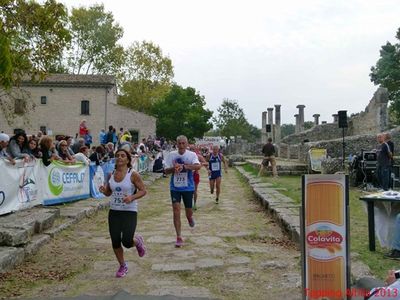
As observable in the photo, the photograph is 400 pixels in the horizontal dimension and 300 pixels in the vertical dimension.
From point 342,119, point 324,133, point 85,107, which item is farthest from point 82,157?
point 85,107

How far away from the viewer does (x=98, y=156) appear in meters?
14.1

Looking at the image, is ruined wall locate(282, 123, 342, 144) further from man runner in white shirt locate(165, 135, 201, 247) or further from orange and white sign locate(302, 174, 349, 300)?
orange and white sign locate(302, 174, 349, 300)

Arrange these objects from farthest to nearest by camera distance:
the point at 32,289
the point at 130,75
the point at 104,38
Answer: the point at 130,75
the point at 104,38
the point at 32,289

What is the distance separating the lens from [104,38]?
53.3m

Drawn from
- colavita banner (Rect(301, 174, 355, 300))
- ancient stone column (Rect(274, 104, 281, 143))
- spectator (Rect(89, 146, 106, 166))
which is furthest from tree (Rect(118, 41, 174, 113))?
colavita banner (Rect(301, 174, 355, 300))

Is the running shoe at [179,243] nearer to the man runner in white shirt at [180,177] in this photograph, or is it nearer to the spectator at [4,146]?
the man runner in white shirt at [180,177]

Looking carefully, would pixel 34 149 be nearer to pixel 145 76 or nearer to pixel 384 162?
pixel 384 162

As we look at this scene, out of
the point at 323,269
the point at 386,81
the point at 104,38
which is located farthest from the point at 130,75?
the point at 323,269

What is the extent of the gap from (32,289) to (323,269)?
3154 mm

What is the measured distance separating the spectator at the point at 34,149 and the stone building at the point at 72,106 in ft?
123

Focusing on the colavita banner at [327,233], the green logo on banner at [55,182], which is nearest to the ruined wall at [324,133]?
the green logo on banner at [55,182]

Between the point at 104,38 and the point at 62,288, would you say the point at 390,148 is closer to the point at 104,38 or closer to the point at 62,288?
the point at 62,288

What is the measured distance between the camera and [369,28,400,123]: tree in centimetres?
4747

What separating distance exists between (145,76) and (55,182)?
46711 millimetres
